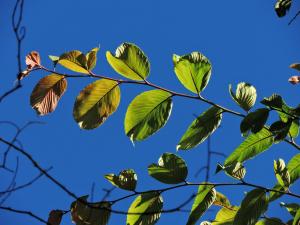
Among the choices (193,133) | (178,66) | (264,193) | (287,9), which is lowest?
(264,193)

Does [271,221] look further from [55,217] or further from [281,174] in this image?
[55,217]

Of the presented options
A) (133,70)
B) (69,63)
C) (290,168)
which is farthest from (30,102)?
(290,168)

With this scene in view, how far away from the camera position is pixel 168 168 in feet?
3.53

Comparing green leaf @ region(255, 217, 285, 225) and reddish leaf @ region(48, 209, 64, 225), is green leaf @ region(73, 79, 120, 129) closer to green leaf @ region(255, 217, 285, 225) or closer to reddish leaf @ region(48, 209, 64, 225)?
reddish leaf @ region(48, 209, 64, 225)

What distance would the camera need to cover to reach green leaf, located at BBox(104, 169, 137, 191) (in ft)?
3.52

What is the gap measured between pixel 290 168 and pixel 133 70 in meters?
0.41

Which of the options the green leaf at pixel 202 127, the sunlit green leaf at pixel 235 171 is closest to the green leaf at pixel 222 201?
the sunlit green leaf at pixel 235 171

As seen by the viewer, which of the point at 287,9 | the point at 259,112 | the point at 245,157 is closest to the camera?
the point at 259,112

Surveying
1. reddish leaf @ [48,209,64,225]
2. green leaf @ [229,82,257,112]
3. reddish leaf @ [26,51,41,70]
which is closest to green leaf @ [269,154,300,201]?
green leaf @ [229,82,257,112]

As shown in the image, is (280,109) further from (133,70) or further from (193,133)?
(133,70)

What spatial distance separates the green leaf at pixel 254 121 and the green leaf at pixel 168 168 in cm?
17

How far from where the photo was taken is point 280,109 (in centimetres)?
98

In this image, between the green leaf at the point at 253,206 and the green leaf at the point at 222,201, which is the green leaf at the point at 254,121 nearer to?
the green leaf at the point at 253,206

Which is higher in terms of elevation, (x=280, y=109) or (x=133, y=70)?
(x=133, y=70)
